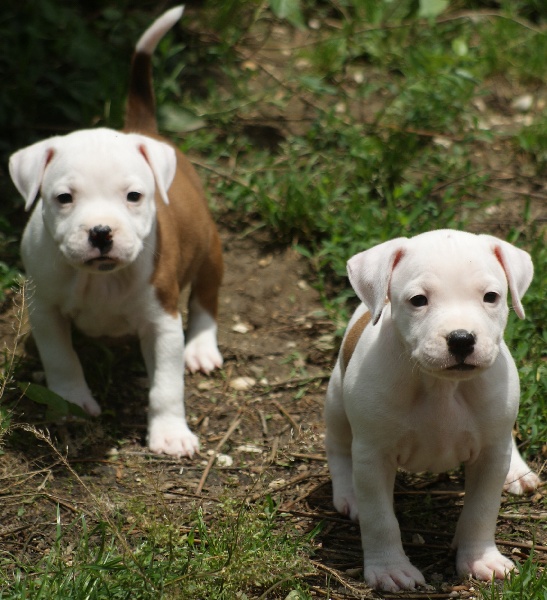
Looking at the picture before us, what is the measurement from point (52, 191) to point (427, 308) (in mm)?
2071

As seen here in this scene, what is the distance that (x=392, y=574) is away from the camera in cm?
426

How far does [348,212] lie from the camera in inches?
268

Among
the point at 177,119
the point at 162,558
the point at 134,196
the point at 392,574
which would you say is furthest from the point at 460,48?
the point at 162,558

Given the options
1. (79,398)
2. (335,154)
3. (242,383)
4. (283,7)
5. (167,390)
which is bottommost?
(242,383)

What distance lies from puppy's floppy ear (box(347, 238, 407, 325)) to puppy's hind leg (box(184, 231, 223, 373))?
7.29 ft

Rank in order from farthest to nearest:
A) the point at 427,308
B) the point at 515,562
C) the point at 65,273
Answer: the point at 65,273, the point at 515,562, the point at 427,308

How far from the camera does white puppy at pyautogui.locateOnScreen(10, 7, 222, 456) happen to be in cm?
490

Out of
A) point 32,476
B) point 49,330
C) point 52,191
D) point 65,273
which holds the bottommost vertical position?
point 32,476

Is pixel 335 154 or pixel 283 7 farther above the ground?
pixel 283 7

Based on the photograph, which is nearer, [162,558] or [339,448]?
[162,558]

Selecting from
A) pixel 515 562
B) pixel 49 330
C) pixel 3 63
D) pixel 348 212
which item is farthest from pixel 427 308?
pixel 3 63

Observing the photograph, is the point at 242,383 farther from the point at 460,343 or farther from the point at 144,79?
the point at 460,343

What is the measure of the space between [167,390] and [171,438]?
0.25 m

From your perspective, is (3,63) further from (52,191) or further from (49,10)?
(52,191)
